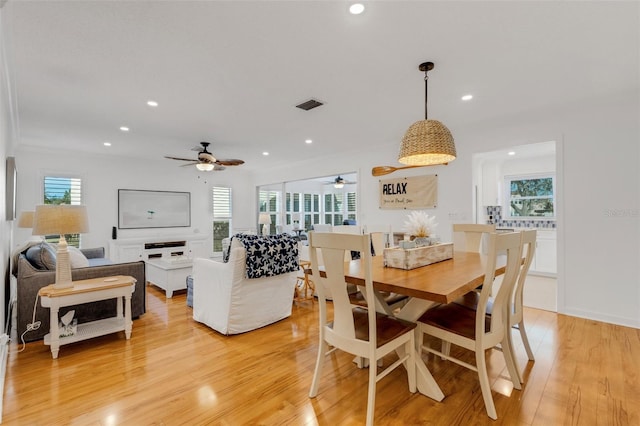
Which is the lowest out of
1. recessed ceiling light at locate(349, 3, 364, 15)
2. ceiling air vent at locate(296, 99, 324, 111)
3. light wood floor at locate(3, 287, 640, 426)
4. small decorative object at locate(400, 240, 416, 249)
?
light wood floor at locate(3, 287, 640, 426)

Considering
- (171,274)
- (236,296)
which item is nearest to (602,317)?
(236,296)

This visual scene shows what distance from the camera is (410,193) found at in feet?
16.5

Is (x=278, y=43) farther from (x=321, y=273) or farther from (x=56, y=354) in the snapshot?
(x=56, y=354)

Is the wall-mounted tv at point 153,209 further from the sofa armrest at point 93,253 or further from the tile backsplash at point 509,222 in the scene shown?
the tile backsplash at point 509,222

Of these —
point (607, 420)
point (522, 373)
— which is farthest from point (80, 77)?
point (607, 420)

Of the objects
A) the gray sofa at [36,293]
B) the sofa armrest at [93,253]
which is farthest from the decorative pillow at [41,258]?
the sofa armrest at [93,253]

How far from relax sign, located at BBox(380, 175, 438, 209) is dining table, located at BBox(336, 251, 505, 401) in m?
2.44

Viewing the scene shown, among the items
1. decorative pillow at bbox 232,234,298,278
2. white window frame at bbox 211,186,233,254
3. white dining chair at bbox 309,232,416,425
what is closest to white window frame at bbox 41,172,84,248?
white window frame at bbox 211,186,233,254

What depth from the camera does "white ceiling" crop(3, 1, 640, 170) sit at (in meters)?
1.90

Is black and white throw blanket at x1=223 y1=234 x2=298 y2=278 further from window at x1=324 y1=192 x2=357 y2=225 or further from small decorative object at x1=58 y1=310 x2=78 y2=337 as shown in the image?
window at x1=324 y1=192 x2=357 y2=225

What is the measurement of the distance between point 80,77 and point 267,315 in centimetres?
290

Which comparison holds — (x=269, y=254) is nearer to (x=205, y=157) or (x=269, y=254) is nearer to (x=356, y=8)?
(x=356, y=8)

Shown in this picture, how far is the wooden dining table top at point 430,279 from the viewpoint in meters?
1.62

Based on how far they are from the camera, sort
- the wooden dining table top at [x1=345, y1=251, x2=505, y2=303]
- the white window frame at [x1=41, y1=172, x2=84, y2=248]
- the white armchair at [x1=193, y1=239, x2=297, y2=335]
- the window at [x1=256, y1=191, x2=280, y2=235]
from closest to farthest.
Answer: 1. the wooden dining table top at [x1=345, y1=251, x2=505, y2=303]
2. the white armchair at [x1=193, y1=239, x2=297, y2=335]
3. the white window frame at [x1=41, y1=172, x2=84, y2=248]
4. the window at [x1=256, y1=191, x2=280, y2=235]
